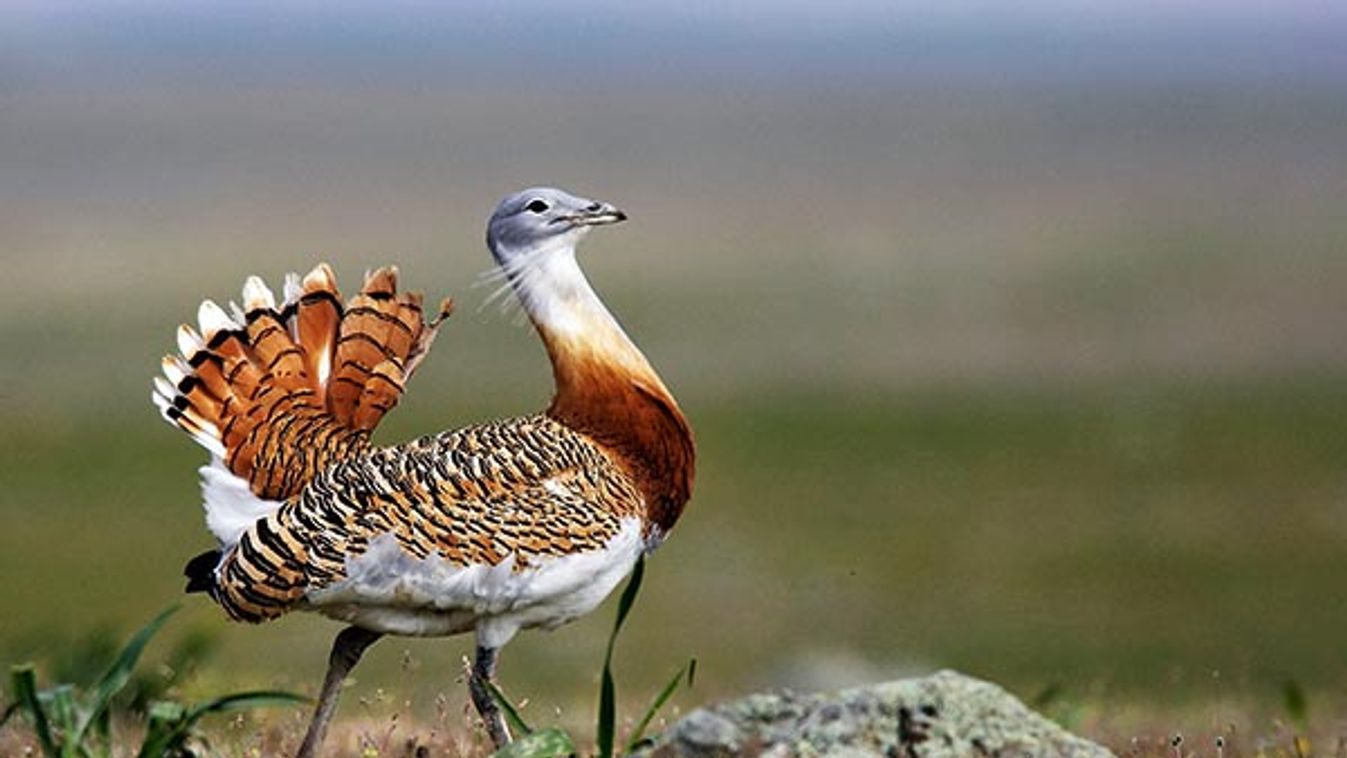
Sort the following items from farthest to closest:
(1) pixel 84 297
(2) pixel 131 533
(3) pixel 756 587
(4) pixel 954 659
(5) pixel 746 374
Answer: (1) pixel 84 297 < (5) pixel 746 374 < (2) pixel 131 533 < (3) pixel 756 587 < (4) pixel 954 659

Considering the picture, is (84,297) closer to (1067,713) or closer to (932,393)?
(932,393)

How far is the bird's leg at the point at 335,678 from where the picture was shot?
6546 mm

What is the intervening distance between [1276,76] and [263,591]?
504 ft

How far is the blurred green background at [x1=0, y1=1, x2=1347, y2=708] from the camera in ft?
52.8

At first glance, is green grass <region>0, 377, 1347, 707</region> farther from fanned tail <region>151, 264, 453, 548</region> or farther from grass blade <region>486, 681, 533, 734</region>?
grass blade <region>486, 681, 533, 734</region>

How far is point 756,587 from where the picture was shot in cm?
1739

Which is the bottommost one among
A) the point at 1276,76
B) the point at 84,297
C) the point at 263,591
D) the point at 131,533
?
the point at 1276,76

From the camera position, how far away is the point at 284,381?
682cm

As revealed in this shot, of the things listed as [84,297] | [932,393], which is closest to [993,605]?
[932,393]

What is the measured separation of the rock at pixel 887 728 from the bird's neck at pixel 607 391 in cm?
67

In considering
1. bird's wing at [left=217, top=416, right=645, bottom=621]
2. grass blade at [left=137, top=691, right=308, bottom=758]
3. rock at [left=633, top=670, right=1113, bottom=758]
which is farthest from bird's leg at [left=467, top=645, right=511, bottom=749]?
grass blade at [left=137, top=691, right=308, bottom=758]

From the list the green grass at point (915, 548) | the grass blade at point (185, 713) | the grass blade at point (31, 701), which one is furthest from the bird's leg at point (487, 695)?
the green grass at point (915, 548)

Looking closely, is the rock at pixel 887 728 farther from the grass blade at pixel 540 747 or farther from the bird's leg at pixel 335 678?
the bird's leg at pixel 335 678

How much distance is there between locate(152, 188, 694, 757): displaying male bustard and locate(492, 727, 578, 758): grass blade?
48 cm
